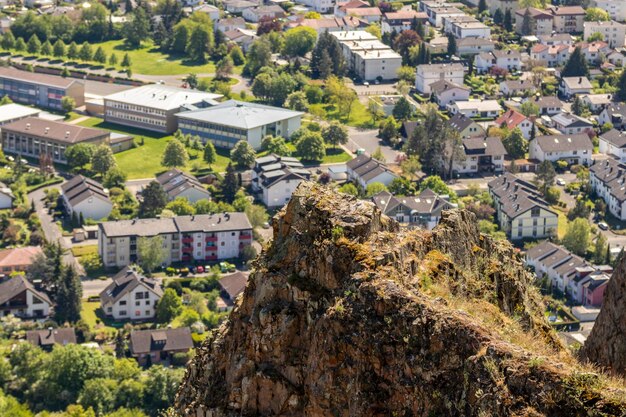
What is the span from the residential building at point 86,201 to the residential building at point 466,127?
26024mm

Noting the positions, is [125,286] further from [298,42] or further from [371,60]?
[298,42]

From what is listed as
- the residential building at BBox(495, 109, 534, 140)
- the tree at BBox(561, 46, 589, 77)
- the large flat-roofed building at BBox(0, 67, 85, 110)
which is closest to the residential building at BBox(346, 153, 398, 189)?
the residential building at BBox(495, 109, 534, 140)

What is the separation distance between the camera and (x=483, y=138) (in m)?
89.9

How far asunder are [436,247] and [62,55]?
345ft

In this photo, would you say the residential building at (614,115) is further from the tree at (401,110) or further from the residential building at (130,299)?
the residential building at (130,299)

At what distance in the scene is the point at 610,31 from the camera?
12006 centimetres

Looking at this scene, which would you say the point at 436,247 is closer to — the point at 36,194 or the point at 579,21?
the point at 36,194

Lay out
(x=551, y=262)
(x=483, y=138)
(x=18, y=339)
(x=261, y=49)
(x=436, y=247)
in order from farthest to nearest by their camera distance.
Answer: (x=261, y=49) < (x=483, y=138) < (x=551, y=262) < (x=18, y=339) < (x=436, y=247)

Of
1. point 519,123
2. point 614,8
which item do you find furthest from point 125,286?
point 614,8

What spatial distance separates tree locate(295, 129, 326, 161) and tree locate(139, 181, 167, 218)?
14.0 m

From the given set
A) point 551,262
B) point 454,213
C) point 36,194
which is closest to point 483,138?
point 551,262

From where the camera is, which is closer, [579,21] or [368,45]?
[368,45]

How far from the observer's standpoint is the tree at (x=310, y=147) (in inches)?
3452

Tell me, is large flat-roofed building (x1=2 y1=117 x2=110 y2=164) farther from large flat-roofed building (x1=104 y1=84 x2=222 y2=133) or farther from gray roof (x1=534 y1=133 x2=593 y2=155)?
gray roof (x1=534 y1=133 x2=593 y2=155)
